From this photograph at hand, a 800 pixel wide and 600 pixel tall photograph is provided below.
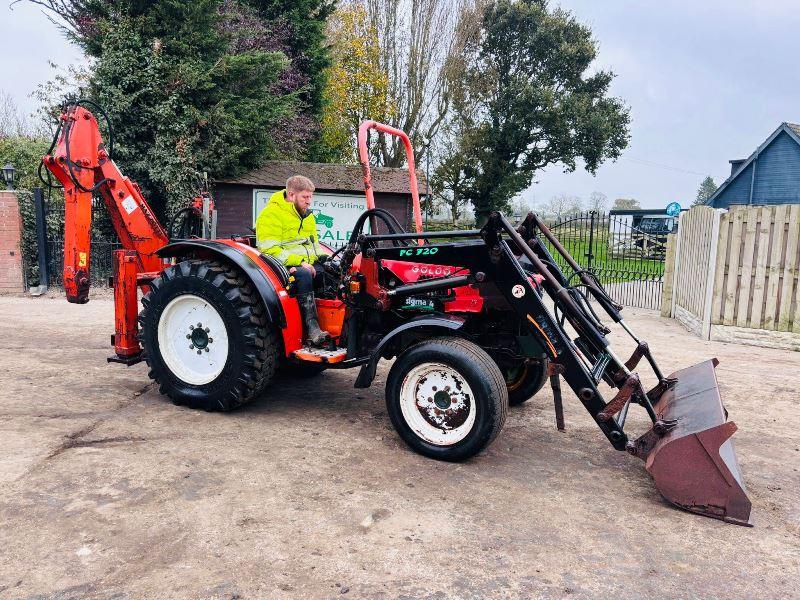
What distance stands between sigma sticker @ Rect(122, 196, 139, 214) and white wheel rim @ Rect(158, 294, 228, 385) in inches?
49.7

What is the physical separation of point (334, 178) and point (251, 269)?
895cm

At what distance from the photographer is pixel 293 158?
16641mm

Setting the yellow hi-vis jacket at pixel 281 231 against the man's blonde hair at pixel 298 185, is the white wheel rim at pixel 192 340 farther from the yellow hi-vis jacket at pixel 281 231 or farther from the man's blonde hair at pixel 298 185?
the man's blonde hair at pixel 298 185

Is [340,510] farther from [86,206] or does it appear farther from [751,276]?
[751,276]

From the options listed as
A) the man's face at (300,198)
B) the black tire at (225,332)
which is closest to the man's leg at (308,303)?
the black tire at (225,332)

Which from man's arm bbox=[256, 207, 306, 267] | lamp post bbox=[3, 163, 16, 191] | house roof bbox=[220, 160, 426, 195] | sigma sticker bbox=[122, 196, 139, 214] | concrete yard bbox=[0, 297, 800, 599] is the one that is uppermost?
house roof bbox=[220, 160, 426, 195]

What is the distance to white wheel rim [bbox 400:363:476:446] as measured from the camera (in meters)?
3.88

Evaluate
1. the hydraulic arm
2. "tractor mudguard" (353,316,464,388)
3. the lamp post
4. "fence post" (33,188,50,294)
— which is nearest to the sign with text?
"fence post" (33,188,50,294)

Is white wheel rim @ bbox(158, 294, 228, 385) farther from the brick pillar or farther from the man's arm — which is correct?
the brick pillar

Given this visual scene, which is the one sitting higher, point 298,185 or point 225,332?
point 298,185

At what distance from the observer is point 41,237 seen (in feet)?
38.3

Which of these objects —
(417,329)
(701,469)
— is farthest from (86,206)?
(701,469)

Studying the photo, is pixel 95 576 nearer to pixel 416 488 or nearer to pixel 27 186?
pixel 416 488

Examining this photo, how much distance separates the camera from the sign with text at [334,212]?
13.1m
